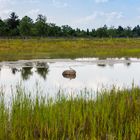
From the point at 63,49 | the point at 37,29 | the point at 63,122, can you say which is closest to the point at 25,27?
the point at 37,29

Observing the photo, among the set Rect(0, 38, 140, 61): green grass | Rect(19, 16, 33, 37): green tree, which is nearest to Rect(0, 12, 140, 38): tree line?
Rect(19, 16, 33, 37): green tree

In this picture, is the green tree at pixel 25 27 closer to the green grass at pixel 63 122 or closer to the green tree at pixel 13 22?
the green tree at pixel 13 22

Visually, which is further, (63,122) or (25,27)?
(25,27)

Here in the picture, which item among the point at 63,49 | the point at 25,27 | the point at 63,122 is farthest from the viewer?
the point at 25,27

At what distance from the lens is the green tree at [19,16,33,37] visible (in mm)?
87512

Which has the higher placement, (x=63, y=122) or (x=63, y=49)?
(x=63, y=122)

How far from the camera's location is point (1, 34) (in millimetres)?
90062

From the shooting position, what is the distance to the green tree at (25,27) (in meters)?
87.5

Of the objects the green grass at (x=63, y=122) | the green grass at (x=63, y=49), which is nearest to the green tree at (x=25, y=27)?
the green grass at (x=63, y=49)

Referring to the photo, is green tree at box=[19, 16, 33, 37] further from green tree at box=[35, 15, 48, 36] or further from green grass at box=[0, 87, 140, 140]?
green grass at box=[0, 87, 140, 140]

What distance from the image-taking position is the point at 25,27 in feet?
289

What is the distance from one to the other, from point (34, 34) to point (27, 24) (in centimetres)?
355

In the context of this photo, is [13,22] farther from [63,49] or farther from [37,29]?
[63,49]

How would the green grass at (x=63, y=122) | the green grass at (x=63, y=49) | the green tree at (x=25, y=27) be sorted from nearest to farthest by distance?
the green grass at (x=63, y=122) → the green grass at (x=63, y=49) → the green tree at (x=25, y=27)
